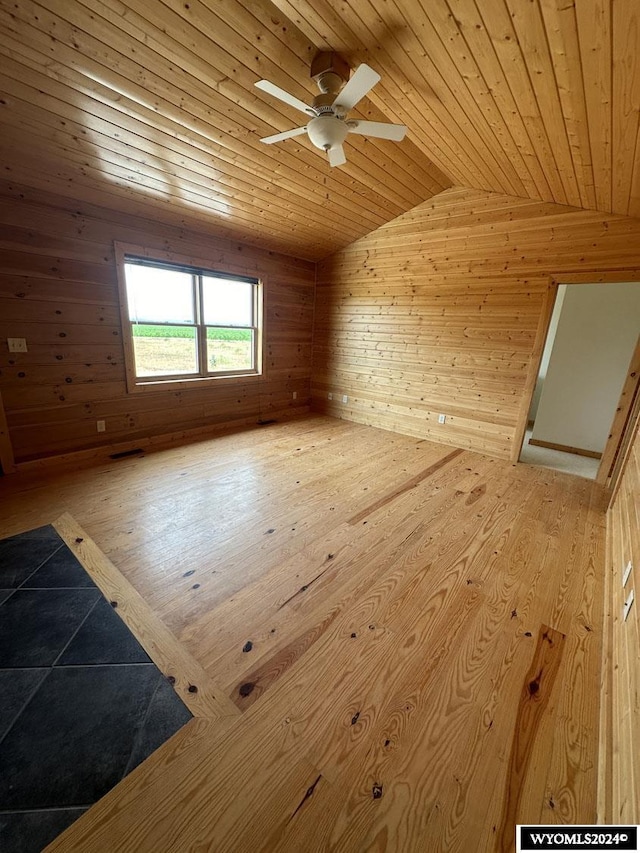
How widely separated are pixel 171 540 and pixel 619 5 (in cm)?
339

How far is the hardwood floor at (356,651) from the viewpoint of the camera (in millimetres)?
982

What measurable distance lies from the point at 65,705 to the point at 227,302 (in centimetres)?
429

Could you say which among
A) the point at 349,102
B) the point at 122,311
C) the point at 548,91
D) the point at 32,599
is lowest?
the point at 32,599

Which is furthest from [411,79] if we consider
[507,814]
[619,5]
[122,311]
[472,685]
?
[507,814]

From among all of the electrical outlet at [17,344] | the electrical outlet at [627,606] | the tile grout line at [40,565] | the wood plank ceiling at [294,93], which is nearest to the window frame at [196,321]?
the wood plank ceiling at [294,93]

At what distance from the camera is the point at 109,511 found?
8.30 feet

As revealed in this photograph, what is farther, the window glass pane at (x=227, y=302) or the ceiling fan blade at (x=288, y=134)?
the window glass pane at (x=227, y=302)

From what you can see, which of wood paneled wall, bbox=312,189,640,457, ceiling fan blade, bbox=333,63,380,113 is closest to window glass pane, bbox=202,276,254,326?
wood paneled wall, bbox=312,189,640,457

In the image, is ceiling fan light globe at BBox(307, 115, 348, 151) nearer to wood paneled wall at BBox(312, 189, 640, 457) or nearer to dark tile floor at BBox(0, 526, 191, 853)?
wood paneled wall at BBox(312, 189, 640, 457)

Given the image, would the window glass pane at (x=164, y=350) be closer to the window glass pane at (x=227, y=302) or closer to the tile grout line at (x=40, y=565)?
the window glass pane at (x=227, y=302)

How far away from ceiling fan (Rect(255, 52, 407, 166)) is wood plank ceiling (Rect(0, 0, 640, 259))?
9cm

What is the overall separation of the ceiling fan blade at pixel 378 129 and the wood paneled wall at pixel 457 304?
234 cm

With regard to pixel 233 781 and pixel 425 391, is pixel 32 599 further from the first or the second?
pixel 425 391

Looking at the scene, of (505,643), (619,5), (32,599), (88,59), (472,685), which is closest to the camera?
(619,5)
